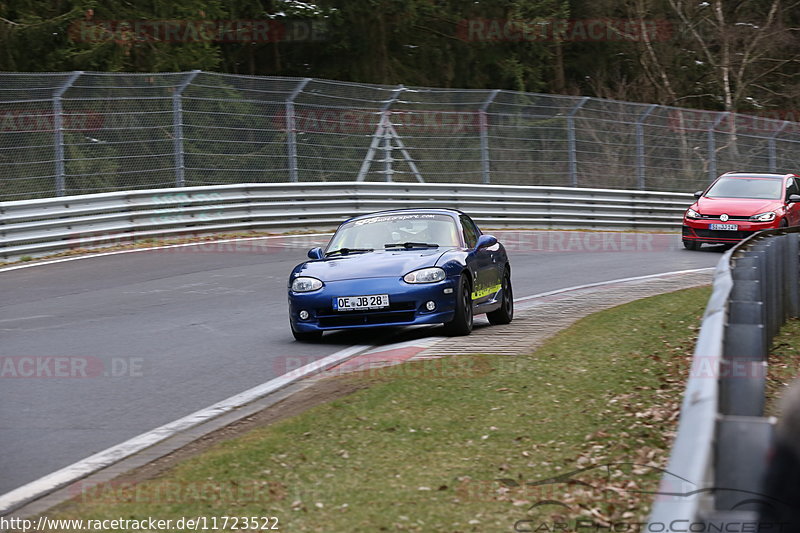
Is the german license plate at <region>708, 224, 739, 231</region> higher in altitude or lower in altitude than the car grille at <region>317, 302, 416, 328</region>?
higher

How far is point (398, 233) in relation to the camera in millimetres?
12180

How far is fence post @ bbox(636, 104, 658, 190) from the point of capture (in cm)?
2928

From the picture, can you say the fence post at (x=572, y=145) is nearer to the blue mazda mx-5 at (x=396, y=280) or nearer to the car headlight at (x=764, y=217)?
the car headlight at (x=764, y=217)

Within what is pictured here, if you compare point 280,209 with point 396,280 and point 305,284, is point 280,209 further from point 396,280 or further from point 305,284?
point 396,280

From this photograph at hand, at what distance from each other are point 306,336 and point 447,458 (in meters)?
5.07

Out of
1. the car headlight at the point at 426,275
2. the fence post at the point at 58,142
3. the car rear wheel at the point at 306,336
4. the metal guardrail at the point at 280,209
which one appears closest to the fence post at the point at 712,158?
the metal guardrail at the point at 280,209

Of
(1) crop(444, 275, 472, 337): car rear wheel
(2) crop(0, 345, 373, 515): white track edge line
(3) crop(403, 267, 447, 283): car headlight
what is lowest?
(2) crop(0, 345, 373, 515): white track edge line

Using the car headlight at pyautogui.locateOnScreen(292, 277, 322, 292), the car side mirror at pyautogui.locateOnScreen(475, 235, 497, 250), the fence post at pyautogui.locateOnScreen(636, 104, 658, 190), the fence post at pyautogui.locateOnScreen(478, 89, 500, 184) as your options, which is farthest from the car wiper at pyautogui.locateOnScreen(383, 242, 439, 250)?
the fence post at pyautogui.locateOnScreen(636, 104, 658, 190)

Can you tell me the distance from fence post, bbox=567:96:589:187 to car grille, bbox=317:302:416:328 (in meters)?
17.7

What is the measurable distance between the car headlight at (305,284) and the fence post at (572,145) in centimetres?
1763

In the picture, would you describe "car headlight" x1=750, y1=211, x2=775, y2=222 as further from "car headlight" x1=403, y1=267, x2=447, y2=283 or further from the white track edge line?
the white track edge line

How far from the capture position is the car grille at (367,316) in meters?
10.9

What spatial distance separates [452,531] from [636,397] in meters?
3.08

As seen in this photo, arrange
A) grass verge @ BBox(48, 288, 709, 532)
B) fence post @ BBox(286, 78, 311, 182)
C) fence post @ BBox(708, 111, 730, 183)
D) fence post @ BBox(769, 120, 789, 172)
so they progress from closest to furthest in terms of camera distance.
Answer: grass verge @ BBox(48, 288, 709, 532) < fence post @ BBox(286, 78, 311, 182) < fence post @ BBox(708, 111, 730, 183) < fence post @ BBox(769, 120, 789, 172)
